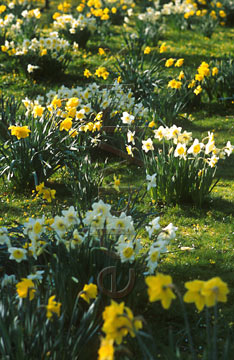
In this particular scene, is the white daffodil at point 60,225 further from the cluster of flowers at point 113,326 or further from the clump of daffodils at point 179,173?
the clump of daffodils at point 179,173

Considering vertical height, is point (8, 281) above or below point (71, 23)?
below

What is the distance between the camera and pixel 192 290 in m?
1.89

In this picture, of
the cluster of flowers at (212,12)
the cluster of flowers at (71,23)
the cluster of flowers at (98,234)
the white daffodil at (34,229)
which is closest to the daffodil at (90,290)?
the cluster of flowers at (98,234)

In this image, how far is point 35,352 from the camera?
2395 mm

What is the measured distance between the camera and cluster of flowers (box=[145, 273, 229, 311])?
1.83m

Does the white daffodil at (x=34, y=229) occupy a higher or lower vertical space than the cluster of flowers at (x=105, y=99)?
higher

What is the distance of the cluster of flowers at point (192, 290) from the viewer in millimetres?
1827

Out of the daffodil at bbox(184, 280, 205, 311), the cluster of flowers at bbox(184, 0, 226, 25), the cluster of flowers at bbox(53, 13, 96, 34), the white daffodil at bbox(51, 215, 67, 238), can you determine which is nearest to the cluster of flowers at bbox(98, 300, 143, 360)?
the daffodil at bbox(184, 280, 205, 311)

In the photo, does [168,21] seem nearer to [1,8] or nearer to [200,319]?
[1,8]

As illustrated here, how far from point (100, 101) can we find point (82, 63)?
3273 mm

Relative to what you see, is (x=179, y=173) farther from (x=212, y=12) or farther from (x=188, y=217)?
(x=212, y=12)

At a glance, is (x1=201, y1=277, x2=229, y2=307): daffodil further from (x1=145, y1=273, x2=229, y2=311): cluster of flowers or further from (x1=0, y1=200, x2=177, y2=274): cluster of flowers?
(x1=0, y1=200, x2=177, y2=274): cluster of flowers

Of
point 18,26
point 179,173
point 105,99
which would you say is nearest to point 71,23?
point 18,26

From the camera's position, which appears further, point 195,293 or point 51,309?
point 51,309
